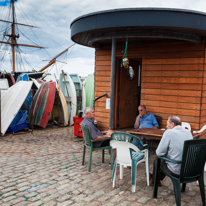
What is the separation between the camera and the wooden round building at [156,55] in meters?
5.23

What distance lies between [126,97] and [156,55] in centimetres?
218

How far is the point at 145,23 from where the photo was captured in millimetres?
5184

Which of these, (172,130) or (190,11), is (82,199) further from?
(190,11)

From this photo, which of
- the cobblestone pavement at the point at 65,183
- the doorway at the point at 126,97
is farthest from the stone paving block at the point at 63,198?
the doorway at the point at 126,97

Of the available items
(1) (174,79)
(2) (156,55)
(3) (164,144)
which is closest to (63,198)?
(3) (164,144)

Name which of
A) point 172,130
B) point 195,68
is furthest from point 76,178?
point 195,68

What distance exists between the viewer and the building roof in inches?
202

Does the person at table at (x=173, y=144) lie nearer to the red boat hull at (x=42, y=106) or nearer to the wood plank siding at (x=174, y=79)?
the wood plank siding at (x=174, y=79)

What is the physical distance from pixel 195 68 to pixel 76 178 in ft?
14.2

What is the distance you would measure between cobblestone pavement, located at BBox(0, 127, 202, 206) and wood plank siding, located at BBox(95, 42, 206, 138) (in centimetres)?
210

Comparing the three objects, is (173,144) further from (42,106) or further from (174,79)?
(42,106)

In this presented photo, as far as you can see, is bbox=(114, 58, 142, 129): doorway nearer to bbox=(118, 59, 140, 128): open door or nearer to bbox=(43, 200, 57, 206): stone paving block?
bbox=(118, 59, 140, 128): open door

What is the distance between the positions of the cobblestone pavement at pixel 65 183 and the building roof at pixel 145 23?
3.28 meters

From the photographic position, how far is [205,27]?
212 inches
